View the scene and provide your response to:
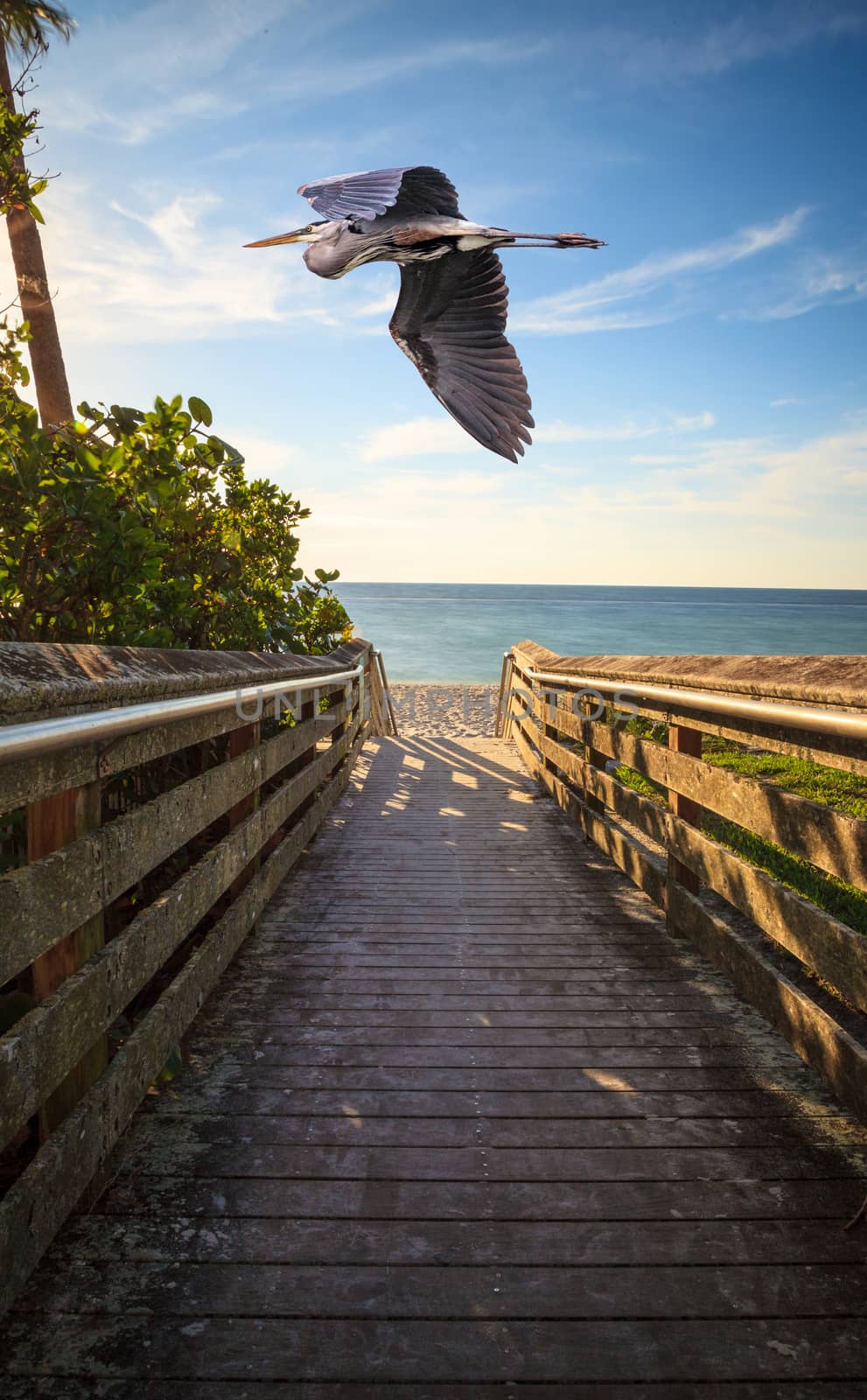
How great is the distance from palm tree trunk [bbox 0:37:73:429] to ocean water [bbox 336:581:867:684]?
86.6 ft

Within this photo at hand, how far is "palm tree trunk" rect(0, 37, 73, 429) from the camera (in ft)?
16.6

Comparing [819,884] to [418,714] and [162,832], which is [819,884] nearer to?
[162,832]

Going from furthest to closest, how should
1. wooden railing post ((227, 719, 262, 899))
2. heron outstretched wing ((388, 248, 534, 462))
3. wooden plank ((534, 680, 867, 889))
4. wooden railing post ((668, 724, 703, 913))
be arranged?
heron outstretched wing ((388, 248, 534, 462)) → wooden railing post ((668, 724, 703, 913)) → wooden railing post ((227, 719, 262, 899)) → wooden plank ((534, 680, 867, 889))

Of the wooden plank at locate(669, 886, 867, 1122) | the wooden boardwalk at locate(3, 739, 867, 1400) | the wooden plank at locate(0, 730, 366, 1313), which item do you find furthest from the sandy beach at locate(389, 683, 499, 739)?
the wooden plank at locate(0, 730, 366, 1313)

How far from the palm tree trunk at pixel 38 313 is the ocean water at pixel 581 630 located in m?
26.4

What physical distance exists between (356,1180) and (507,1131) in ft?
1.07

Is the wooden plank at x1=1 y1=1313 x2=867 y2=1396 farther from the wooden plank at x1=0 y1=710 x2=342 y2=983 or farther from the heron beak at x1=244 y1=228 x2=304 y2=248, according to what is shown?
the heron beak at x1=244 y1=228 x2=304 y2=248

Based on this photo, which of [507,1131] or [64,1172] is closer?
[64,1172]

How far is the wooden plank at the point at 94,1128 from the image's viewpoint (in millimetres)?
1154

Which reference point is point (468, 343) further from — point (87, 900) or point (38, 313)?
point (87, 900)

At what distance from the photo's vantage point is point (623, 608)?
82000 millimetres

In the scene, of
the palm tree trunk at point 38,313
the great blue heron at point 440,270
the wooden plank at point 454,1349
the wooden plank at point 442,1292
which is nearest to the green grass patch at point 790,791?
the wooden plank at point 442,1292

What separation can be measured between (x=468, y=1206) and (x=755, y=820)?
1.03m

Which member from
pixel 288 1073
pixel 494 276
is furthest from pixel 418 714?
pixel 288 1073
